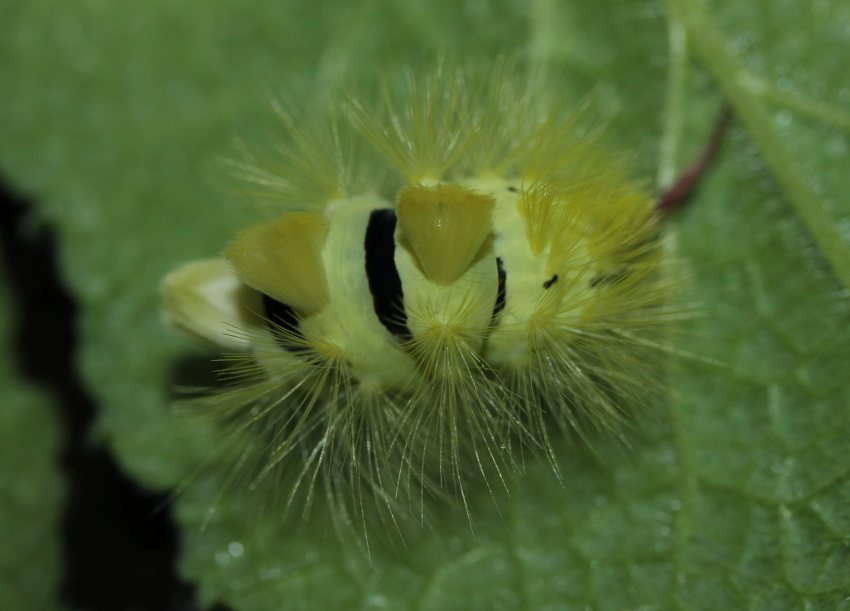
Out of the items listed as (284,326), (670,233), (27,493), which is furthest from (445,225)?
(27,493)

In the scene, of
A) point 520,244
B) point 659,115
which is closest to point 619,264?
point 520,244

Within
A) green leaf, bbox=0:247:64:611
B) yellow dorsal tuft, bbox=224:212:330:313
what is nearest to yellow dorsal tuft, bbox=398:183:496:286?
yellow dorsal tuft, bbox=224:212:330:313

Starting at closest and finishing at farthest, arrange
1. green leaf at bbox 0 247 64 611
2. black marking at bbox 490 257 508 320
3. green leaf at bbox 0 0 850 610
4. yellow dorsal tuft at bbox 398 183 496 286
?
yellow dorsal tuft at bbox 398 183 496 286 < black marking at bbox 490 257 508 320 < green leaf at bbox 0 0 850 610 < green leaf at bbox 0 247 64 611

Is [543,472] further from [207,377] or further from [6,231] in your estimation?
[6,231]

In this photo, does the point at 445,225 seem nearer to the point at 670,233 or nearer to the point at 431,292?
the point at 431,292

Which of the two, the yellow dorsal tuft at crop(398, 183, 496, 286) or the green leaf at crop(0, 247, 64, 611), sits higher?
the yellow dorsal tuft at crop(398, 183, 496, 286)

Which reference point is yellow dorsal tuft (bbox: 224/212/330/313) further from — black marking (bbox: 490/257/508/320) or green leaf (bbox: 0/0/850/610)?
green leaf (bbox: 0/0/850/610)

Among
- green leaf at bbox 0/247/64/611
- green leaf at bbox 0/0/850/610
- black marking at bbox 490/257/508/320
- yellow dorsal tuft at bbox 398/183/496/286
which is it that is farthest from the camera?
green leaf at bbox 0/247/64/611

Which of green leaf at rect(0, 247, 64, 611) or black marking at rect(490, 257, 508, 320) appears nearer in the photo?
black marking at rect(490, 257, 508, 320)
